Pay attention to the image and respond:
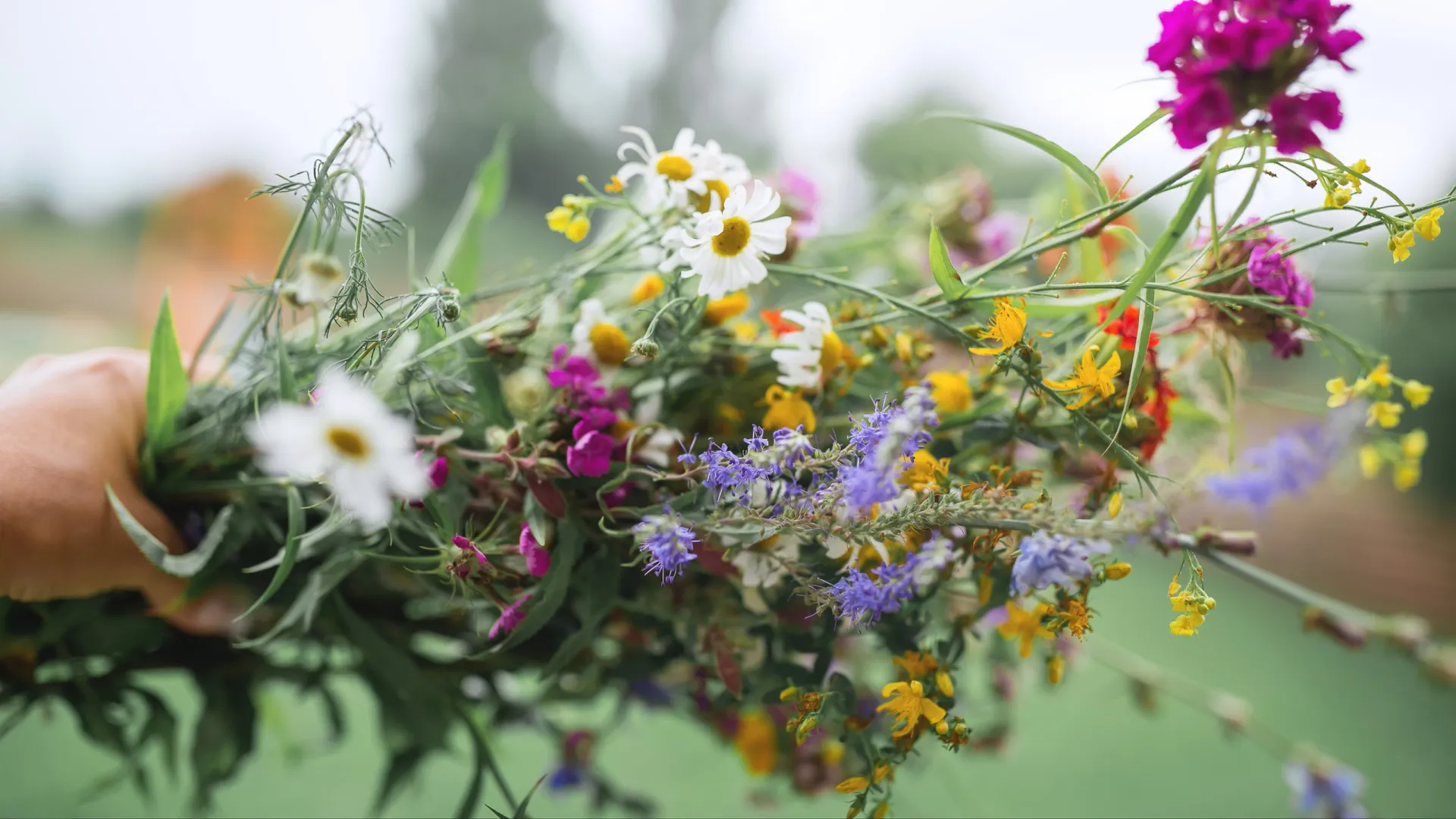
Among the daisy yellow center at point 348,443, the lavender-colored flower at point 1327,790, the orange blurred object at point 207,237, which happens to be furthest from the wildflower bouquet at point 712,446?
the orange blurred object at point 207,237

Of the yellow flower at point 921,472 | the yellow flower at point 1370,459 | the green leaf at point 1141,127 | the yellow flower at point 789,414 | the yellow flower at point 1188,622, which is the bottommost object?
the yellow flower at point 1188,622

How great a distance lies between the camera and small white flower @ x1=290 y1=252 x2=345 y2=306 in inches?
11.4

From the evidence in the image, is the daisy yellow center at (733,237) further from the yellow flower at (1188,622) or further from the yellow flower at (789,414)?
the yellow flower at (1188,622)

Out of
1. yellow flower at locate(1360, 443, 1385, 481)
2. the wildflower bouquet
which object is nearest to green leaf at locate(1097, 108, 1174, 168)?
the wildflower bouquet

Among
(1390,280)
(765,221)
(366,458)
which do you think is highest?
(1390,280)

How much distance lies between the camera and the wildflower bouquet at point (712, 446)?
0.30m

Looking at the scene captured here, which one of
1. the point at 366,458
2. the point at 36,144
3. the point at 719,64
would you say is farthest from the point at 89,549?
the point at 719,64

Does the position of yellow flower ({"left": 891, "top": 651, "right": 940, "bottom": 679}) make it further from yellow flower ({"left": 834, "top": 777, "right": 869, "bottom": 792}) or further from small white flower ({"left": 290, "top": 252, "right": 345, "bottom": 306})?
small white flower ({"left": 290, "top": 252, "right": 345, "bottom": 306})

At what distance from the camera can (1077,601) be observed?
0.34 metres

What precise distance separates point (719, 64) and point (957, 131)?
1534 millimetres

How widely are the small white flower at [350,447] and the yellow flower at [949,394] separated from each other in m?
0.24

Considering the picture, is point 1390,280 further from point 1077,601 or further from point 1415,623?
point 1077,601

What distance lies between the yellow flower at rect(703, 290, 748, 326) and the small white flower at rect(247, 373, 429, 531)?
20 cm

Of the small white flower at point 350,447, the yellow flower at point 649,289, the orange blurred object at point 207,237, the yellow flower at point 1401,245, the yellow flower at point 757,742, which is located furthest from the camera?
the orange blurred object at point 207,237
